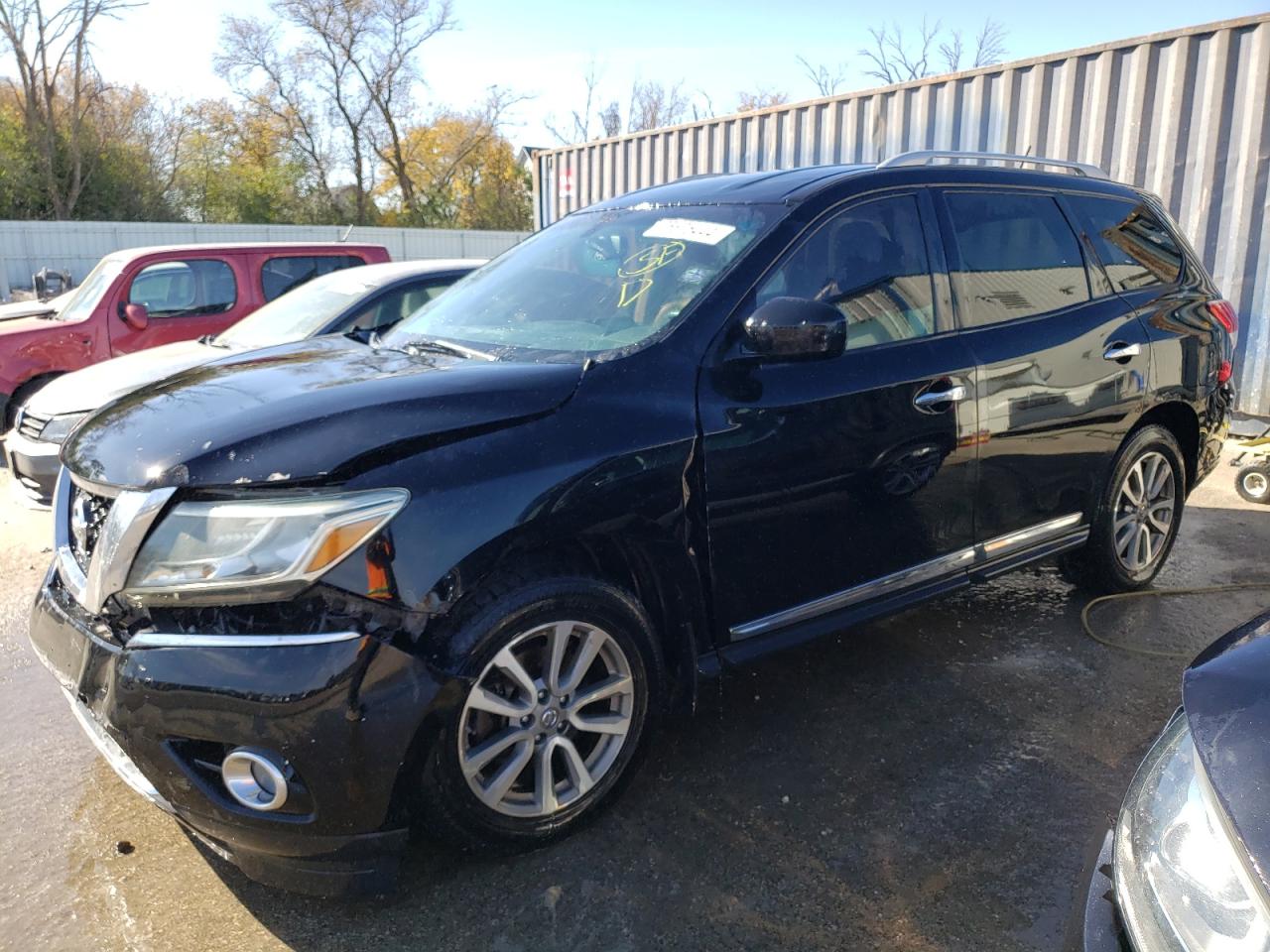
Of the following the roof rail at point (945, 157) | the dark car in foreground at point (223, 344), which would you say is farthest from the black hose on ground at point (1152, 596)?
the dark car in foreground at point (223, 344)

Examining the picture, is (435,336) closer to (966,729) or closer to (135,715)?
(135,715)

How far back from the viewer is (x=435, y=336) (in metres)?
3.44

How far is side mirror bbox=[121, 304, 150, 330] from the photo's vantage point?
7.67 m

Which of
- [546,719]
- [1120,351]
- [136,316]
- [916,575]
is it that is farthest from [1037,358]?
[136,316]

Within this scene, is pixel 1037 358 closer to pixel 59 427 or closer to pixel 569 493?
pixel 569 493

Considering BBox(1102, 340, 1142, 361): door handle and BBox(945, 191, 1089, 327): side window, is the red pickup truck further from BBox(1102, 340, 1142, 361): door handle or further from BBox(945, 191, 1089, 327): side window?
BBox(1102, 340, 1142, 361): door handle

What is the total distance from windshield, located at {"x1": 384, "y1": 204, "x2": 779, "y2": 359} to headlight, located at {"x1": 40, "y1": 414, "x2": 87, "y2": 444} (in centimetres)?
277

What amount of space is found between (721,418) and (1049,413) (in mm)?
1678

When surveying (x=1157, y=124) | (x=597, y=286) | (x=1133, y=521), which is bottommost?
(x=1133, y=521)

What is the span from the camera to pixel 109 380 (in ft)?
18.8

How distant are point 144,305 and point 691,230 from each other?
240 inches

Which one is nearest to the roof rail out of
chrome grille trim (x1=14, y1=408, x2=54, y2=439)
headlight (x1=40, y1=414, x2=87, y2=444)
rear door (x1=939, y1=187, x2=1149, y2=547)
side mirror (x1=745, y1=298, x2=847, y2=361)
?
rear door (x1=939, y1=187, x2=1149, y2=547)

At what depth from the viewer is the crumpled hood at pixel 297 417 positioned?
229 cm

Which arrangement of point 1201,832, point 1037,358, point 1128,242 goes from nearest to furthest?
point 1201,832, point 1037,358, point 1128,242
